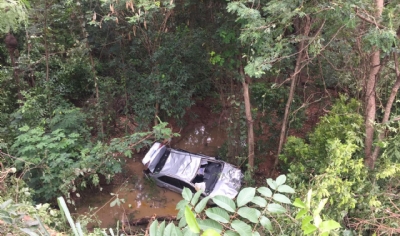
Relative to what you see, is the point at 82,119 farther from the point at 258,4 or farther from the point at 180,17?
the point at 258,4

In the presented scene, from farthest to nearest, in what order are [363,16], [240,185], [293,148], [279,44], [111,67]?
[111,67] < [240,185] < [293,148] < [279,44] < [363,16]

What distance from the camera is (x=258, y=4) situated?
3816 millimetres

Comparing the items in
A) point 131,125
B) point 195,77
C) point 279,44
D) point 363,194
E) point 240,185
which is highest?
point 279,44

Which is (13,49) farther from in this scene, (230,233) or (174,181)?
(230,233)

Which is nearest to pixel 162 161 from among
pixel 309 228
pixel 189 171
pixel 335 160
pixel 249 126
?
pixel 189 171

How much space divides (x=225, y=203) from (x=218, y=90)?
20.1ft

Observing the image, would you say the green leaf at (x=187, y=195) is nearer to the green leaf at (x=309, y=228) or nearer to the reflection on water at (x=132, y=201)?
the green leaf at (x=309, y=228)

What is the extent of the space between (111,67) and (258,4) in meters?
5.13

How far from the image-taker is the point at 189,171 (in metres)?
6.39

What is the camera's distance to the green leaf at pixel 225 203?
1.29 metres

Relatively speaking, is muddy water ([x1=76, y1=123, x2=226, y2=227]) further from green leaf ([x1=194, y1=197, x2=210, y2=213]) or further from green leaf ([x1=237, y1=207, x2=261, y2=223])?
green leaf ([x1=237, y1=207, x2=261, y2=223])

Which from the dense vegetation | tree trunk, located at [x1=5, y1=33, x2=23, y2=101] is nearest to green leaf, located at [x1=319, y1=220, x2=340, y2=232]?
the dense vegetation

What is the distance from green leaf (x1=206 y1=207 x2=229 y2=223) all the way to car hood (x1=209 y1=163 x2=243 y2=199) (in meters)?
4.86

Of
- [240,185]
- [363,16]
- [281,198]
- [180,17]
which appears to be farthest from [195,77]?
[281,198]
